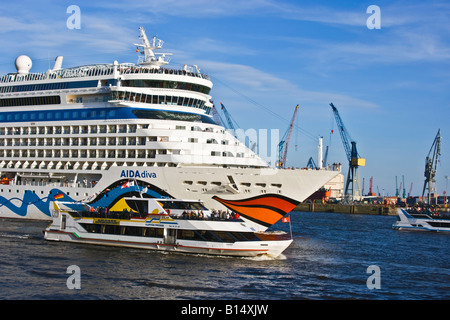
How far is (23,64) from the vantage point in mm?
54344

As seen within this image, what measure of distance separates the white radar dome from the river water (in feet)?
74.5

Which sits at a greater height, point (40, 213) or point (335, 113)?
point (335, 113)

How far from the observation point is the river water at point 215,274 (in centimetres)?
2284

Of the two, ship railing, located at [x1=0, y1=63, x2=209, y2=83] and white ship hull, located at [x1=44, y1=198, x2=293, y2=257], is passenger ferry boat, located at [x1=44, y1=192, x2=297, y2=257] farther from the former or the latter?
ship railing, located at [x1=0, y1=63, x2=209, y2=83]

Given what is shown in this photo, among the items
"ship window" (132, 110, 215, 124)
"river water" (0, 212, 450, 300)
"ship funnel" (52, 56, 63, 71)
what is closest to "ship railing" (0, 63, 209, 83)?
"ship funnel" (52, 56, 63, 71)

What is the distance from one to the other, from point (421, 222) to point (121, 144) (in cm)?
3681

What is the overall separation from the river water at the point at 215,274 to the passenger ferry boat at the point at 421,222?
2351cm

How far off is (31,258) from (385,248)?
25.0 meters

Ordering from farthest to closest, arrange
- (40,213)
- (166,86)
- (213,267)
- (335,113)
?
(335,113), (40,213), (166,86), (213,267)
